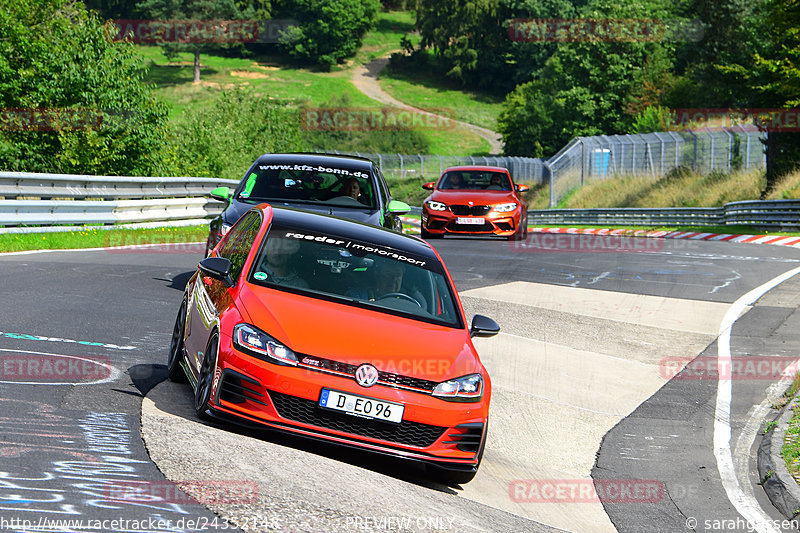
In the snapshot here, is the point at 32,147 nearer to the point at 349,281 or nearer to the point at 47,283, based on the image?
the point at 47,283

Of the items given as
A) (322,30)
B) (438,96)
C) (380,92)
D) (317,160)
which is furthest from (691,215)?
(322,30)

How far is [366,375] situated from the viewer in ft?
20.4

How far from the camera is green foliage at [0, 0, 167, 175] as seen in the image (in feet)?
90.2

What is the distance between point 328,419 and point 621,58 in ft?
246

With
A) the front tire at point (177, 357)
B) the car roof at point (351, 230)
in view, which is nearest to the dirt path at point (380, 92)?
the car roof at point (351, 230)

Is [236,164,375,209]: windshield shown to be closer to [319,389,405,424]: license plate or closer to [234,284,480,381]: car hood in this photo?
[234,284,480,381]: car hood

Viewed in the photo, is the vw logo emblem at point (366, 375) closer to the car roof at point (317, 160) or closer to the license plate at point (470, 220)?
the car roof at point (317, 160)

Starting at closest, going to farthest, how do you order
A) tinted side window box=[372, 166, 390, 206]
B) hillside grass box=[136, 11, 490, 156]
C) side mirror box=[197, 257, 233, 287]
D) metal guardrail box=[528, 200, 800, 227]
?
side mirror box=[197, 257, 233, 287]
tinted side window box=[372, 166, 390, 206]
metal guardrail box=[528, 200, 800, 227]
hillside grass box=[136, 11, 490, 156]

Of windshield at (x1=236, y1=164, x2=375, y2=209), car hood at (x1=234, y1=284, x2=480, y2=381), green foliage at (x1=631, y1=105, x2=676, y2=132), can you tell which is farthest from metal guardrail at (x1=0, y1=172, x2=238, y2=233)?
green foliage at (x1=631, y1=105, x2=676, y2=132)

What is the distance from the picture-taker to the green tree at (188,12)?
408 feet

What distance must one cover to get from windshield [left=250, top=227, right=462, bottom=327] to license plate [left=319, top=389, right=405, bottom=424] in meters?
0.93

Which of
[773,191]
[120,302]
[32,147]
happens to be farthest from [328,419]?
[773,191]

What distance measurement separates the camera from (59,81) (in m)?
28.2

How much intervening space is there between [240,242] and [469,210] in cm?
1447
